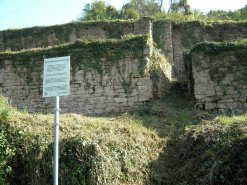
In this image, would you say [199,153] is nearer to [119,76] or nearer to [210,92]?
[210,92]

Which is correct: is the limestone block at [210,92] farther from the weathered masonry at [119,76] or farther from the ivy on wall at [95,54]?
the ivy on wall at [95,54]

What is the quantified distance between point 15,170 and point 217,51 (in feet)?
20.6

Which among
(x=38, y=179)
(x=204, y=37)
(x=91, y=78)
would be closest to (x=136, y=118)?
(x=91, y=78)

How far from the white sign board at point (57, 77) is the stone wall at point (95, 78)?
565 centimetres

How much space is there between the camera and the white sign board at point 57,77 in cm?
632

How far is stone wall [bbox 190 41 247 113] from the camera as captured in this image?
37.6 feet

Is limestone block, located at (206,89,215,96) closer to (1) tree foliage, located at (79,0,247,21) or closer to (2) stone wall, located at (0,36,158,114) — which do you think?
(2) stone wall, located at (0,36,158,114)

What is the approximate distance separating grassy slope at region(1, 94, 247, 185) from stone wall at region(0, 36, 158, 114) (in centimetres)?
253

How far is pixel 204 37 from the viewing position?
17.3m

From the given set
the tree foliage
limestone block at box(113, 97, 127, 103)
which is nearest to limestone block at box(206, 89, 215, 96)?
limestone block at box(113, 97, 127, 103)

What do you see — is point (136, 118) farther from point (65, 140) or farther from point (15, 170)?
point (15, 170)

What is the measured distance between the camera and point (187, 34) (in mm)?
17422

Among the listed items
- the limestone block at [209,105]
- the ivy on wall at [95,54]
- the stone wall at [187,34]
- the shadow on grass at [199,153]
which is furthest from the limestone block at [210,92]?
the stone wall at [187,34]

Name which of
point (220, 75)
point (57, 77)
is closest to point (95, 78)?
point (220, 75)
